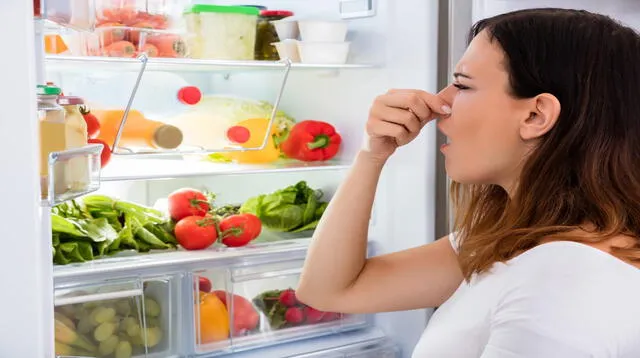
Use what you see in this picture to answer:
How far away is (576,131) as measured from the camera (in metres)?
1.23

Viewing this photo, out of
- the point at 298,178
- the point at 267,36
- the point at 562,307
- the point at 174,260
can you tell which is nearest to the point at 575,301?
the point at 562,307

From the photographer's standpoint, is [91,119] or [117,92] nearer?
[91,119]

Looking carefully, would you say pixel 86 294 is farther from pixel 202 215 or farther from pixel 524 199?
pixel 524 199

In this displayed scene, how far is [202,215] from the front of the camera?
235 centimetres

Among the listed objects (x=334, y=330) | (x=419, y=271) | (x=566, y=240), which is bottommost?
(x=334, y=330)

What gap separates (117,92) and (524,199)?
135cm

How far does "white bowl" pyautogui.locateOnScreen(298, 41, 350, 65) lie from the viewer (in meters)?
2.43

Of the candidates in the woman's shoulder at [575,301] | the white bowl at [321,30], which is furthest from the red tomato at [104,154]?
the woman's shoulder at [575,301]

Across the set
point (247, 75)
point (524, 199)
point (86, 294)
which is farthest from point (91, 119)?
point (524, 199)

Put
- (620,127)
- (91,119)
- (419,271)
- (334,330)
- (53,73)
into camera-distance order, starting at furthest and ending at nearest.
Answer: (334,330)
(53,73)
(91,119)
(419,271)
(620,127)

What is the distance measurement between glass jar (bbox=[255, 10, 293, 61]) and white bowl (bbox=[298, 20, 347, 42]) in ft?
0.33

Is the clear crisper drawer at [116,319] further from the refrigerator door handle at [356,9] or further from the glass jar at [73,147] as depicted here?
the refrigerator door handle at [356,9]

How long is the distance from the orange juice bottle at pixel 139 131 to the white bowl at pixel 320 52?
43cm

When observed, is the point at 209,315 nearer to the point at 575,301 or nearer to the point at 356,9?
the point at 356,9
